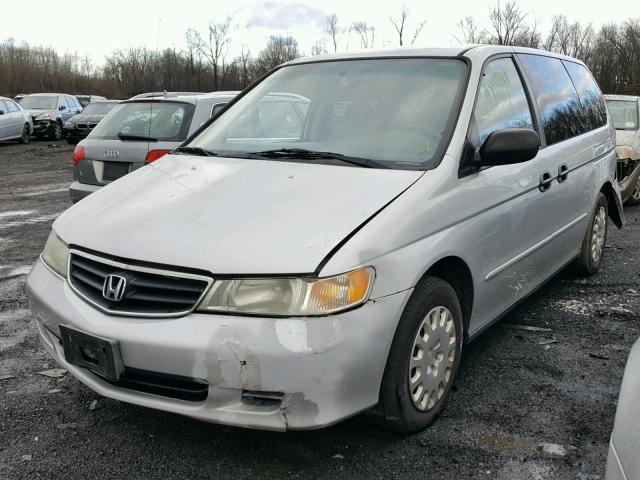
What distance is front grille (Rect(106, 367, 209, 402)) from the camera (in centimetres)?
244

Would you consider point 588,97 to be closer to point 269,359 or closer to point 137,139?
point 269,359

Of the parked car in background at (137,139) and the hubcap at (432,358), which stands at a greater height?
the parked car in background at (137,139)

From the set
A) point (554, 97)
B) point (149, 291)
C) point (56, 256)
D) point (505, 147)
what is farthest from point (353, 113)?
point (554, 97)

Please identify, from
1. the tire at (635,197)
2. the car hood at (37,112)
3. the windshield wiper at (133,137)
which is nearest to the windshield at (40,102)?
the car hood at (37,112)

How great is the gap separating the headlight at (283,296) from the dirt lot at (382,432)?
0.75 meters

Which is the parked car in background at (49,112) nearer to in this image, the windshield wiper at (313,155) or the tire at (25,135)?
the tire at (25,135)

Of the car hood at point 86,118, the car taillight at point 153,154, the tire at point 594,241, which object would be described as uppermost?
the car taillight at point 153,154

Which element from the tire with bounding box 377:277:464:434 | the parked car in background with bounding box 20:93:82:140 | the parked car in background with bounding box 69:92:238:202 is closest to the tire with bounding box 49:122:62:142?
the parked car in background with bounding box 20:93:82:140

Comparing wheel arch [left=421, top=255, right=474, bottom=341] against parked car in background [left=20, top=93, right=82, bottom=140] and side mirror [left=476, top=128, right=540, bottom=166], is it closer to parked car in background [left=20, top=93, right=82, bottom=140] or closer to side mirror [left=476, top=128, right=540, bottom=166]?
side mirror [left=476, top=128, right=540, bottom=166]

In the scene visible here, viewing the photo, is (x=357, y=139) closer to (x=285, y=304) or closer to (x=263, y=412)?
(x=285, y=304)

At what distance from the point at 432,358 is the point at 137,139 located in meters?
5.04

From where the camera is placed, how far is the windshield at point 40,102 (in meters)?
24.8

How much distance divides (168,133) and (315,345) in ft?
16.9

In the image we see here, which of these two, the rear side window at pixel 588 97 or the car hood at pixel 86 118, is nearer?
the rear side window at pixel 588 97
